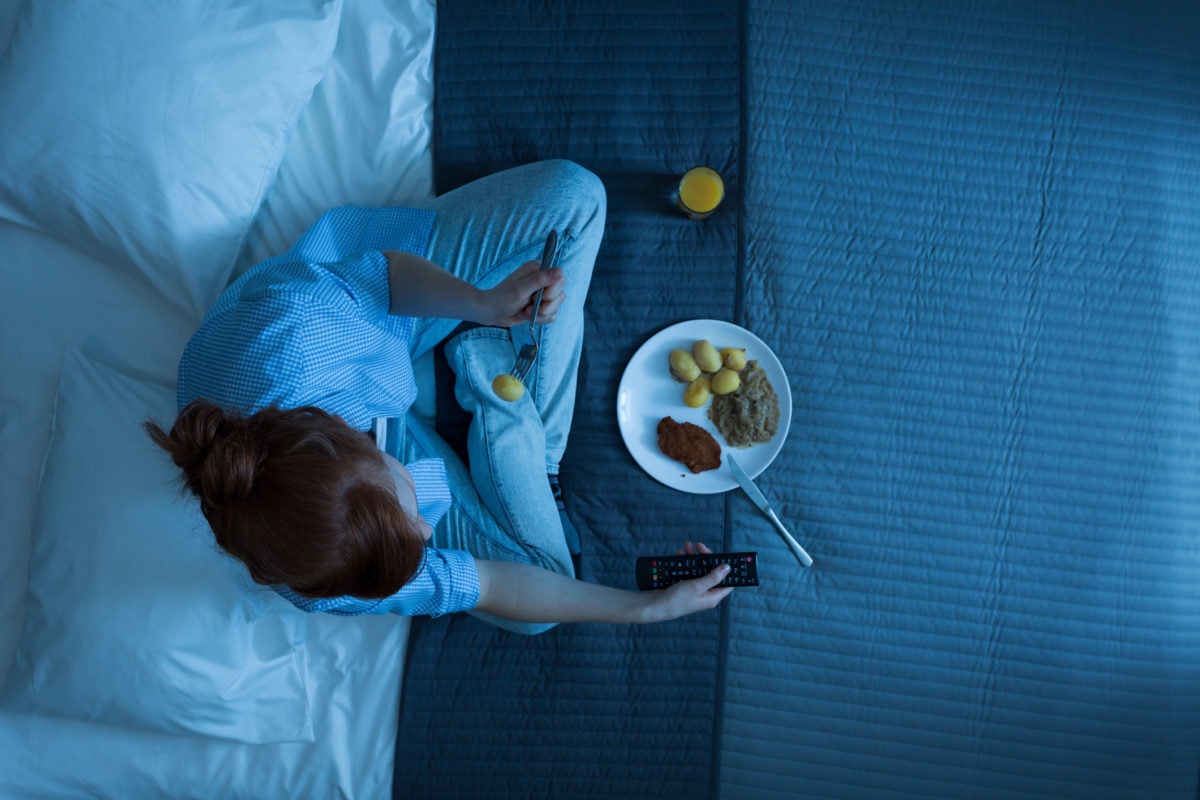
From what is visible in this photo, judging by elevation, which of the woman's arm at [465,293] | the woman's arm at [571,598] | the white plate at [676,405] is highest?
the woman's arm at [465,293]

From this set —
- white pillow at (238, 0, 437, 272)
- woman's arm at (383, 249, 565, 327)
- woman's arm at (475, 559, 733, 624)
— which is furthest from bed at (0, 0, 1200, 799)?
woman's arm at (383, 249, 565, 327)

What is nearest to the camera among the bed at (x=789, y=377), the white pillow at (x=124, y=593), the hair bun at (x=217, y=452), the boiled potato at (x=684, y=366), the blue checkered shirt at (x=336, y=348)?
the hair bun at (x=217, y=452)

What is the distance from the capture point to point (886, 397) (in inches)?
45.6

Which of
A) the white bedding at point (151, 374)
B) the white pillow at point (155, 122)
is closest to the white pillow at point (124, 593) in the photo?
the white bedding at point (151, 374)

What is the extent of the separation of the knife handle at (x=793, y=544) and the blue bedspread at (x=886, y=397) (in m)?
0.03

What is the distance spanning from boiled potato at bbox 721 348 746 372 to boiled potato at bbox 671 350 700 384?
0.05m

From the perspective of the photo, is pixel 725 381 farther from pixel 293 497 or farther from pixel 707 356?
pixel 293 497

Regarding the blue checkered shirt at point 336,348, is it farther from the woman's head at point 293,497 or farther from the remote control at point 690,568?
the remote control at point 690,568

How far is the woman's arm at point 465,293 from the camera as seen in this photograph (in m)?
0.91

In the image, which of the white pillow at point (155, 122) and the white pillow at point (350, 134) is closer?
the white pillow at point (155, 122)

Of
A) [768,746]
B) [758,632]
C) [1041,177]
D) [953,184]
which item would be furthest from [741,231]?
[768,746]

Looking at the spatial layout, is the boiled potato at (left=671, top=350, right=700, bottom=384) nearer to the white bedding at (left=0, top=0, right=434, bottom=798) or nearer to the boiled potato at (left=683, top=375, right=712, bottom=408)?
the boiled potato at (left=683, top=375, right=712, bottom=408)

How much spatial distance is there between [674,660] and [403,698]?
0.43 metres

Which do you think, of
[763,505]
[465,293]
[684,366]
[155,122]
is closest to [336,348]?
[465,293]
